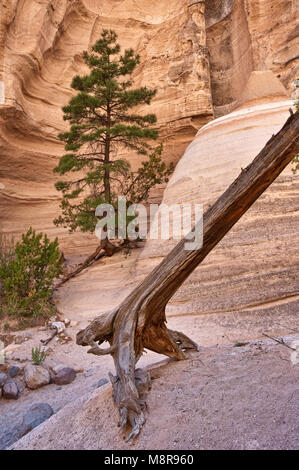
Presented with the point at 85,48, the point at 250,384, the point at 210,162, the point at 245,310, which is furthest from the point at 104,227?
the point at 85,48

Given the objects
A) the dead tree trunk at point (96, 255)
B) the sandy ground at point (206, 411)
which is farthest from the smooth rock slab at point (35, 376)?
the dead tree trunk at point (96, 255)

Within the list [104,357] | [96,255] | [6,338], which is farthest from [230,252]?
[96,255]

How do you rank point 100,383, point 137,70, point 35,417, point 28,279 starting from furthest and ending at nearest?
1. point 137,70
2. point 28,279
3. point 100,383
4. point 35,417

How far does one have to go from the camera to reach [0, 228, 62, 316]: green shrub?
22.0ft

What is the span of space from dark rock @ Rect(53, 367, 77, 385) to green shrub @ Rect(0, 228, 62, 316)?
2422 mm

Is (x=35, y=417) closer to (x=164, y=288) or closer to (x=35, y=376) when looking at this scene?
(x=35, y=376)

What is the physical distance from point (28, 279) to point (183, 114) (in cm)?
1126

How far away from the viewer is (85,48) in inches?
630

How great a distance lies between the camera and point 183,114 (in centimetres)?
1508

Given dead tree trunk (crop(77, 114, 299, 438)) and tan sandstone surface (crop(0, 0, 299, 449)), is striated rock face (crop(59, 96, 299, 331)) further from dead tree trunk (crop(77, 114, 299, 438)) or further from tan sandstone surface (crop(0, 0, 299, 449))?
dead tree trunk (crop(77, 114, 299, 438))

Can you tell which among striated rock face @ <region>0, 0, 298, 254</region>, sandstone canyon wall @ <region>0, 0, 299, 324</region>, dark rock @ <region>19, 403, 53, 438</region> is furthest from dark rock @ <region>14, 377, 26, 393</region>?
striated rock face @ <region>0, 0, 298, 254</region>
